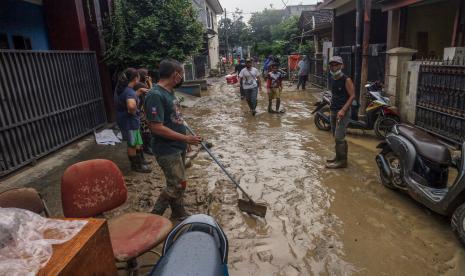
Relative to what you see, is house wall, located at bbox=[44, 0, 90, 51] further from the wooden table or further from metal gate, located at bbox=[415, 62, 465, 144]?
metal gate, located at bbox=[415, 62, 465, 144]

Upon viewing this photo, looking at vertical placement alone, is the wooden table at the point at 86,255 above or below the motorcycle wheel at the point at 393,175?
above

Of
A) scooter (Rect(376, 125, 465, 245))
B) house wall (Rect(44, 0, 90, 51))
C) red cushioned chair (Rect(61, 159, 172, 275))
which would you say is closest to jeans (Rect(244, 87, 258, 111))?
house wall (Rect(44, 0, 90, 51))

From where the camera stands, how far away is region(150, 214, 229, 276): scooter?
1290mm

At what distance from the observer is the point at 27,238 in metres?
1.49

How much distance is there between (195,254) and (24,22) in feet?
26.4

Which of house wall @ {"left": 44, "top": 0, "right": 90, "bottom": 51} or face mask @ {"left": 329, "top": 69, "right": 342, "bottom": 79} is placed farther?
house wall @ {"left": 44, "top": 0, "right": 90, "bottom": 51}

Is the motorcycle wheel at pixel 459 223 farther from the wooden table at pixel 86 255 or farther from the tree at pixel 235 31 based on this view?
the tree at pixel 235 31

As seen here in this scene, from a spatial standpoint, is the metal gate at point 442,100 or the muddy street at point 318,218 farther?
the metal gate at point 442,100

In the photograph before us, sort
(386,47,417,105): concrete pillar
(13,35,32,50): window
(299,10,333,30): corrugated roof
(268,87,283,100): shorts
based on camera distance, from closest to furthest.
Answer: (13,35,32,50): window
(386,47,417,105): concrete pillar
(268,87,283,100): shorts
(299,10,333,30): corrugated roof

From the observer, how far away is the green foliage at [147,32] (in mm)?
8094

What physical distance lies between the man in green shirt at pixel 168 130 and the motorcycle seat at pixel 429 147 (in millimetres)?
2525

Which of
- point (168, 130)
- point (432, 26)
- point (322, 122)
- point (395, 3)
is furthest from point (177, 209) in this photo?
point (432, 26)

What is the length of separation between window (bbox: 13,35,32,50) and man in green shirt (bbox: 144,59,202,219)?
575 centimetres

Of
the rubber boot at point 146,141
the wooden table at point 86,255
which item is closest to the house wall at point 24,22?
the rubber boot at point 146,141
